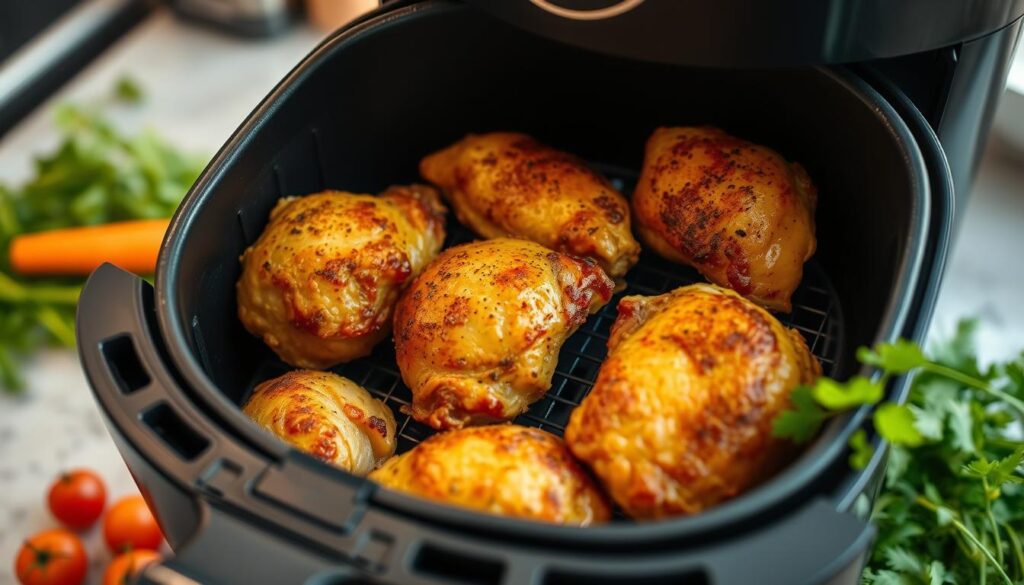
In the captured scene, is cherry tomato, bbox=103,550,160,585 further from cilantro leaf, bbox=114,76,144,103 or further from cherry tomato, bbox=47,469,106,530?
cilantro leaf, bbox=114,76,144,103

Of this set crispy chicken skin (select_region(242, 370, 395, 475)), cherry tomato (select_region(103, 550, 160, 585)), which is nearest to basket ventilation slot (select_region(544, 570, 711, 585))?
crispy chicken skin (select_region(242, 370, 395, 475))

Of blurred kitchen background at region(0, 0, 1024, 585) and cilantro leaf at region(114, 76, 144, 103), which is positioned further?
cilantro leaf at region(114, 76, 144, 103)

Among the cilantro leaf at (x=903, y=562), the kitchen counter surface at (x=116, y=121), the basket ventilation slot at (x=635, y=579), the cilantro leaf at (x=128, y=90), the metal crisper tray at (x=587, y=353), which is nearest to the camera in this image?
the basket ventilation slot at (x=635, y=579)

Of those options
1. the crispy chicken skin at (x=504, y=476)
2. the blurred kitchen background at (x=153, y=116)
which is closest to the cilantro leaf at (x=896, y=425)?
the crispy chicken skin at (x=504, y=476)

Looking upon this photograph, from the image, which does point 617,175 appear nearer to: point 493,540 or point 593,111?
point 593,111

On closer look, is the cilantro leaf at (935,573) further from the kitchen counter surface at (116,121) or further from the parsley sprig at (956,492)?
the kitchen counter surface at (116,121)
